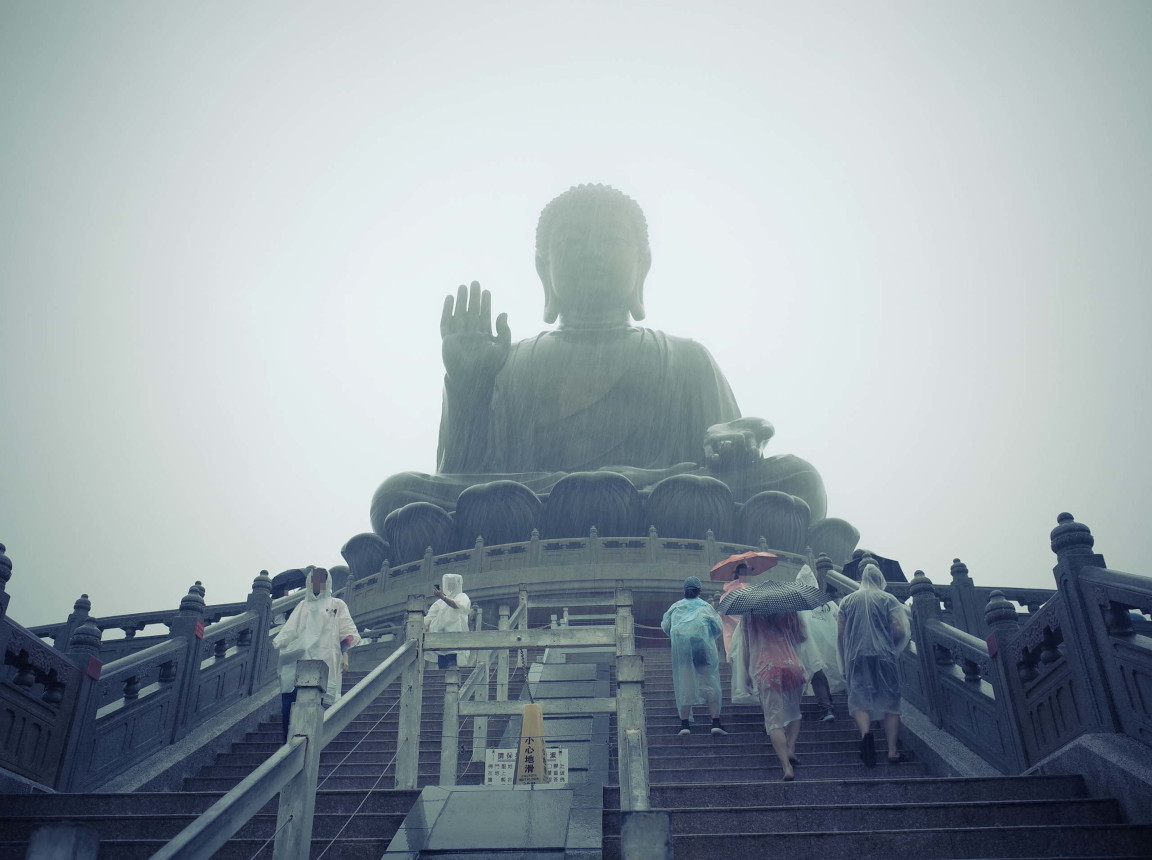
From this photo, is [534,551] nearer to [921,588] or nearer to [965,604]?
[965,604]

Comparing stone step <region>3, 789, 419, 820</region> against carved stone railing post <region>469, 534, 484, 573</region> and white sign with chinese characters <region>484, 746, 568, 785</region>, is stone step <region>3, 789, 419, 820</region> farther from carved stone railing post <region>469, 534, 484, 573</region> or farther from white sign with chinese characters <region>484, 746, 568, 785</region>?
carved stone railing post <region>469, 534, 484, 573</region>

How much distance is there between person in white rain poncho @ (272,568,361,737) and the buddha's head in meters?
13.7

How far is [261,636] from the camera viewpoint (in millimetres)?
7402

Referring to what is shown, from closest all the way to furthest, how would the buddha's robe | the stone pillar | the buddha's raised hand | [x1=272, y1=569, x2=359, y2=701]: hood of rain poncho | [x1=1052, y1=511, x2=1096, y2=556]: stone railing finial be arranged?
[x1=1052, y1=511, x2=1096, y2=556]: stone railing finial < [x1=272, y1=569, x2=359, y2=701]: hood of rain poncho < the stone pillar < the buddha's raised hand < the buddha's robe

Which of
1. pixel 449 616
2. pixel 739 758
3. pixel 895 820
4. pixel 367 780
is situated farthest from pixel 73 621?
pixel 895 820

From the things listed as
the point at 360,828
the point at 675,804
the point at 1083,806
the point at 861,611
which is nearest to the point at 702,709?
the point at 861,611

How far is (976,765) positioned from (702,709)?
2.04 metres

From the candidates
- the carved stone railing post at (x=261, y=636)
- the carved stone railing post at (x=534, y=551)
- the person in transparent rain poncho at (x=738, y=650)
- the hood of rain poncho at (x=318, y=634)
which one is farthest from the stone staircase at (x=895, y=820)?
the carved stone railing post at (x=534, y=551)

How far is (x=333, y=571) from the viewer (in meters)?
13.2

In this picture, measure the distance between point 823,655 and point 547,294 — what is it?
14.7 meters

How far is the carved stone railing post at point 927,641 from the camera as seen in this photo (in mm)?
5730

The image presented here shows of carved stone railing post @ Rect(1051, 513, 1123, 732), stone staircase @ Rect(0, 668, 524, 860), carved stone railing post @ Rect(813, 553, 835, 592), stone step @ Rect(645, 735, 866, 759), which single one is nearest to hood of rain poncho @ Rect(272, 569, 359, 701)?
stone staircase @ Rect(0, 668, 524, 860)

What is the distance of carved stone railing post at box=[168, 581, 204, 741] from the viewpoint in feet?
19.8

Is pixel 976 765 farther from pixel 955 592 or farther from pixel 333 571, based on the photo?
pixel 333 571
